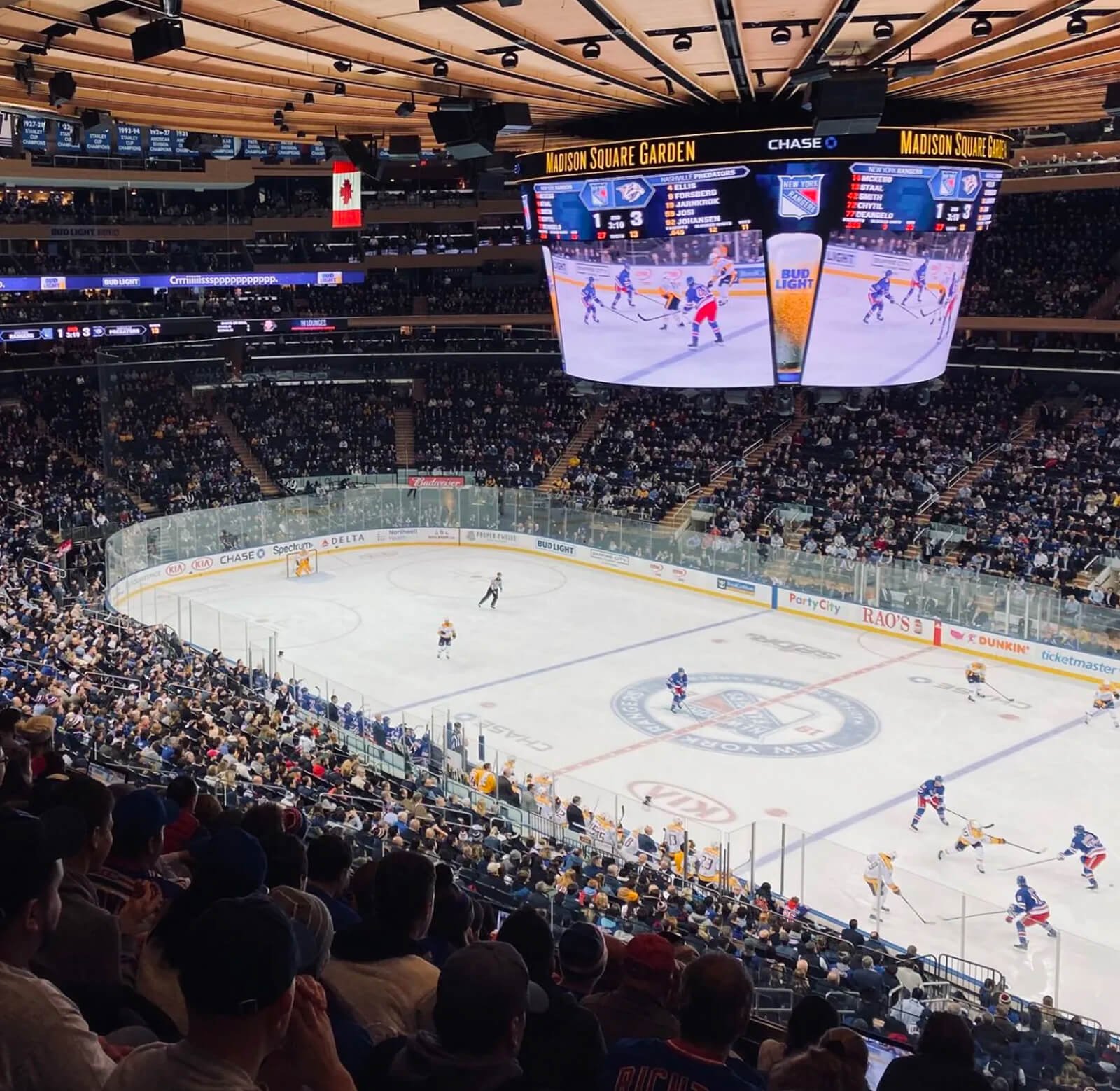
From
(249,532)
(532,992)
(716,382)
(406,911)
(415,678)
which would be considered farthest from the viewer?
(249,532)

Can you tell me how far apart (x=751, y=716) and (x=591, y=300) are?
24.5 feet

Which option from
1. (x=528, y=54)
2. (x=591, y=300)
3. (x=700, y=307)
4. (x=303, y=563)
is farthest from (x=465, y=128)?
(x=303, y=563)

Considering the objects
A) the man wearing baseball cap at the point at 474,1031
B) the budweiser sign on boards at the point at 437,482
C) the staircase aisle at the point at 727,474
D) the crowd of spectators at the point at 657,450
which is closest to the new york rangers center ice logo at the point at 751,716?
the staircase aisle at the point at 727,474

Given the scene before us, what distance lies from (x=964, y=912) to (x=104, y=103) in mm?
13287

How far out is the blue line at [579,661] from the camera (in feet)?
73.3

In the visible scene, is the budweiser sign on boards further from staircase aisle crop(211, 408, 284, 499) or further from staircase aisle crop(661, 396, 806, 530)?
staircase aisle crop(661, 396, 806, 530)

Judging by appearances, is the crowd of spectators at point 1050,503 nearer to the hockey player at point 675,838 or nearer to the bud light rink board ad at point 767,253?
the bud light rink board ad at point 767,253

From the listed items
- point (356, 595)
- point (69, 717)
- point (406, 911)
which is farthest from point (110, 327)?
point (406, 911)

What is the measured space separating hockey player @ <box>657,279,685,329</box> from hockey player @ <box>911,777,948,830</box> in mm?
7763

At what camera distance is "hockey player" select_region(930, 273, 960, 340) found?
A: 20359 mm

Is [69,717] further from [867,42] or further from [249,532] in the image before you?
[249,532]

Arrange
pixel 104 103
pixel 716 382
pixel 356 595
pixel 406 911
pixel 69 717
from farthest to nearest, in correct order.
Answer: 1. pixel 356 595
2. pixel 716 382
3. pixel 104 103
4. pixel 69 717
5. pixel 406 911

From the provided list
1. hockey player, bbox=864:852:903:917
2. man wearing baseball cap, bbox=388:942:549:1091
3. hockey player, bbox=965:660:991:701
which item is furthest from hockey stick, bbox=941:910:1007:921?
man wearing baseball cap, bbox=388:942:549:1091

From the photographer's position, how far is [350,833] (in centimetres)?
1122
